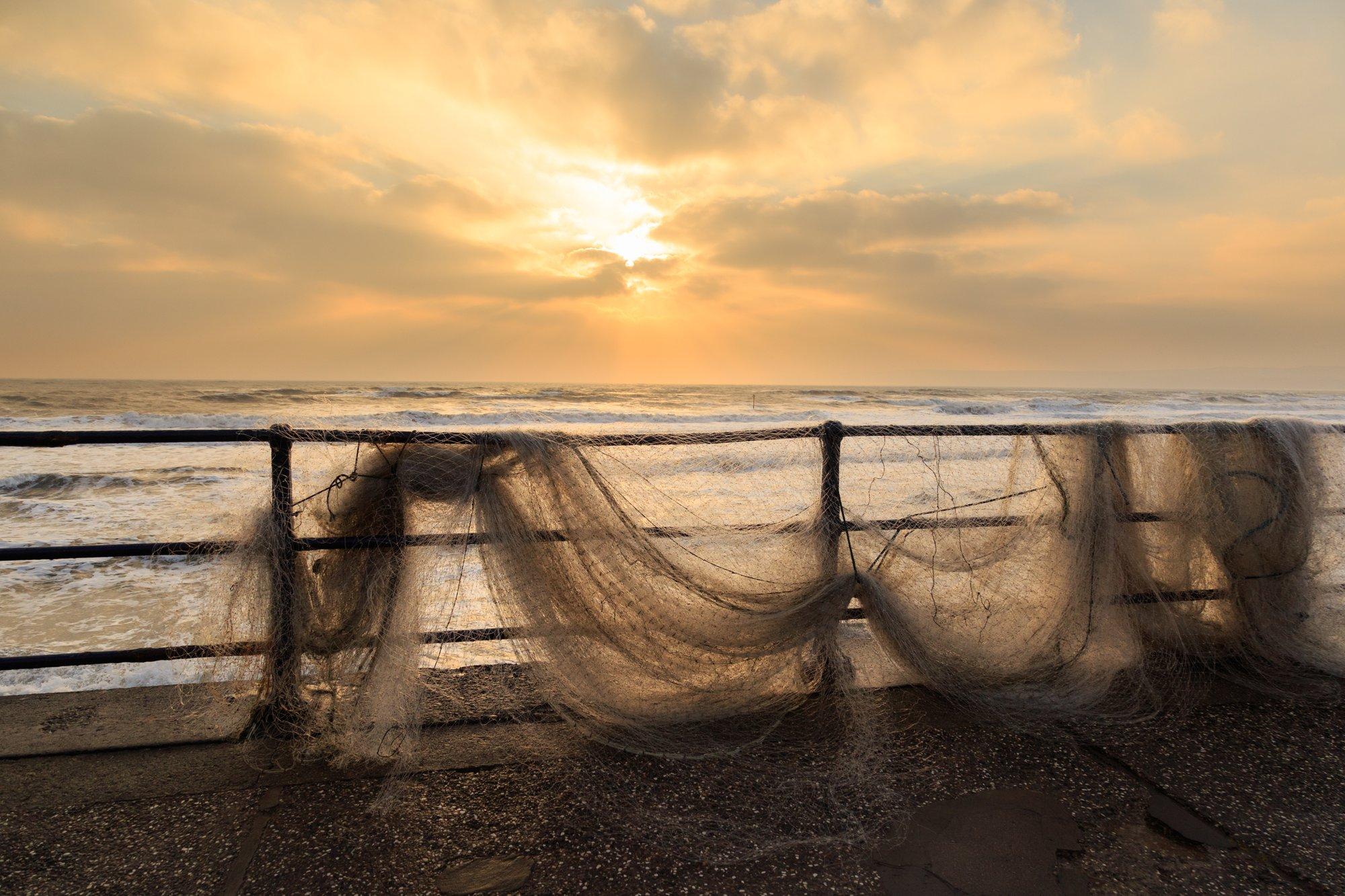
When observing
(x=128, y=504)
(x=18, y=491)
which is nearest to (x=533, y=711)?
(x=128, y=504)

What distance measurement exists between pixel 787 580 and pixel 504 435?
1.22 meters

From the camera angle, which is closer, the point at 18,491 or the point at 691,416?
the point at 18,491

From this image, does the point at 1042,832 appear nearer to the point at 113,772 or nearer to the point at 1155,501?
the point at 1155,501

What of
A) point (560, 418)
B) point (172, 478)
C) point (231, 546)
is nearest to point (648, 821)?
point (231, 546)

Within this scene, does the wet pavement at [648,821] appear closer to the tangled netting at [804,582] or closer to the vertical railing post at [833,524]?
the tangled netting at [804,582]

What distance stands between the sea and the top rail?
0.50 feet

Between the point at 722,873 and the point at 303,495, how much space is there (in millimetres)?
1892

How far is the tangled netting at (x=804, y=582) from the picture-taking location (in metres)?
2.47

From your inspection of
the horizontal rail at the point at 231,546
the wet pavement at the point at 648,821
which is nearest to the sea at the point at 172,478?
the horizontal rail at the point at 231,546

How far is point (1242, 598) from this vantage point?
10.2 ft

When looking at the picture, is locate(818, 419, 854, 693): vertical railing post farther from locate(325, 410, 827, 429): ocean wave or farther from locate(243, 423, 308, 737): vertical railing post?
locate(325, 410, 827, 429): ocean wave

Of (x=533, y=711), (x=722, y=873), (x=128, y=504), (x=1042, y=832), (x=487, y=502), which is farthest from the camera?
(x=128, y=504)

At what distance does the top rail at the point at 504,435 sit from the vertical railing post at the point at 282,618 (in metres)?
0.13

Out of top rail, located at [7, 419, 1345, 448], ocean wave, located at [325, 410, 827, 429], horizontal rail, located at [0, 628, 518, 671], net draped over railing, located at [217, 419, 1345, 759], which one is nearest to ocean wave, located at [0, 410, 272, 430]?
ocean wave, located at [325, 410, 827, 429]
